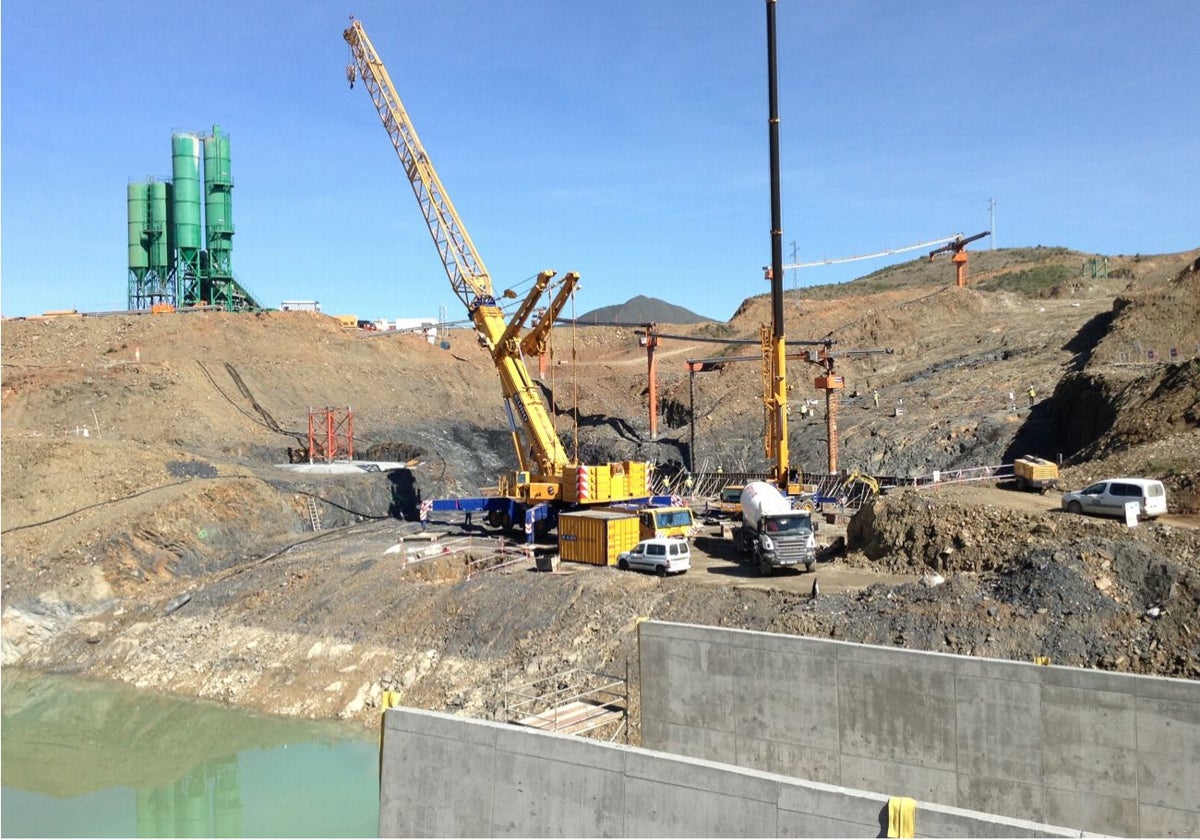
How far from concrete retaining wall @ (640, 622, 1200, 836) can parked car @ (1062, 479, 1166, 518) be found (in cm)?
1356

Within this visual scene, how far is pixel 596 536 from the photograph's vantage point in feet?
91.5

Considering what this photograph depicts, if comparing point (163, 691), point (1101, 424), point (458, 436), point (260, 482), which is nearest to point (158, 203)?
point (458, 436)

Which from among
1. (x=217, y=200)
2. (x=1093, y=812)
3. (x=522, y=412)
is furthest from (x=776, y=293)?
(x=217, y=200)

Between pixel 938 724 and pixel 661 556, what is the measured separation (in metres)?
13.0

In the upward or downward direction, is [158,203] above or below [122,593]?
above

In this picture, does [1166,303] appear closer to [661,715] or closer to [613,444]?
[613,444]

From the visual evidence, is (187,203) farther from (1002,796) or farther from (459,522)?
(1002,796)

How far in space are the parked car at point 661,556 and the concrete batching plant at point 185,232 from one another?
168 ft

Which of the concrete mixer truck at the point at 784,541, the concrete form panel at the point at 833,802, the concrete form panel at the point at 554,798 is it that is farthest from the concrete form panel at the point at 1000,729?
the concrete mixer truck at the point at 784,541

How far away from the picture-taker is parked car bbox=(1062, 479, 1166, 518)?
23.7 m

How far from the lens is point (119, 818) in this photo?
1875 cm

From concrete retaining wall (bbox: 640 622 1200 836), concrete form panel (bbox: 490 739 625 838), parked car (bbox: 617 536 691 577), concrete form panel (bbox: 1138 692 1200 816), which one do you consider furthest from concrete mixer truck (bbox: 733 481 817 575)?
concrete form panel (bbox: 490 739 625 838)

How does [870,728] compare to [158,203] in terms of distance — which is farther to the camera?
[158,203]

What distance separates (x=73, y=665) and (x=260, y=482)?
1171 centimetres
